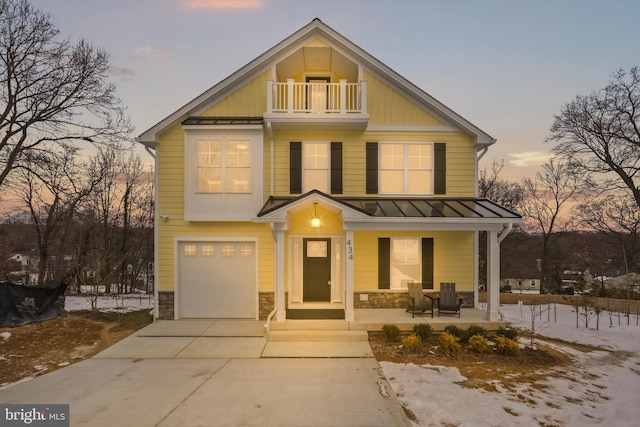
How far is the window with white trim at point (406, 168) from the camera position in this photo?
1070 cm

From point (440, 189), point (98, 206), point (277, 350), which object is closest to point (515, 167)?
point (440, 189)

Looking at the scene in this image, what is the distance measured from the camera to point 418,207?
9.77m

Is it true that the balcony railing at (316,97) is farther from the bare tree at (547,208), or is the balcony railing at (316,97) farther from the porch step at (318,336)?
the bare tree at (547,208)

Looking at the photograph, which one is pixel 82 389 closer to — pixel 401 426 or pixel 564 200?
pixel 401 426

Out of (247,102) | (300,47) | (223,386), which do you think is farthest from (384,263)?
(300,47)

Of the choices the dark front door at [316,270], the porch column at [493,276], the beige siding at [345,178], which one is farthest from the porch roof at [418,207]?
the dark front door at [316,270]

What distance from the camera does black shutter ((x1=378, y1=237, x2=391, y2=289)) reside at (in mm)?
10359

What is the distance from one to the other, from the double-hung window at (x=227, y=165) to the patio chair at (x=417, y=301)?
19.9 ft

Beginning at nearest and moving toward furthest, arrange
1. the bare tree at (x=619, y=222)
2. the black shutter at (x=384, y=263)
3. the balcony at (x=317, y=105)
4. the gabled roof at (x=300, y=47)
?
the balcony at (x=317, y=105) → the gabled roof at (x=300, y=47) → the black shutter at (x=384, y=263) → the bare tree at (x=619, y=222)

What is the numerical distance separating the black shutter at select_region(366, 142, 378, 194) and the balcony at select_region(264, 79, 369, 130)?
79 cm

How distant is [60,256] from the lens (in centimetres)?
1956

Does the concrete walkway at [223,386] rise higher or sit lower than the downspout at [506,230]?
lower

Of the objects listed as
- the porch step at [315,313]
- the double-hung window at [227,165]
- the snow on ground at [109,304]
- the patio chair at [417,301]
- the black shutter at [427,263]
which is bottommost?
the snow on ground at [109,304]

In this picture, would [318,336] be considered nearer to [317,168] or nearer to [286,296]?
[286,296]
